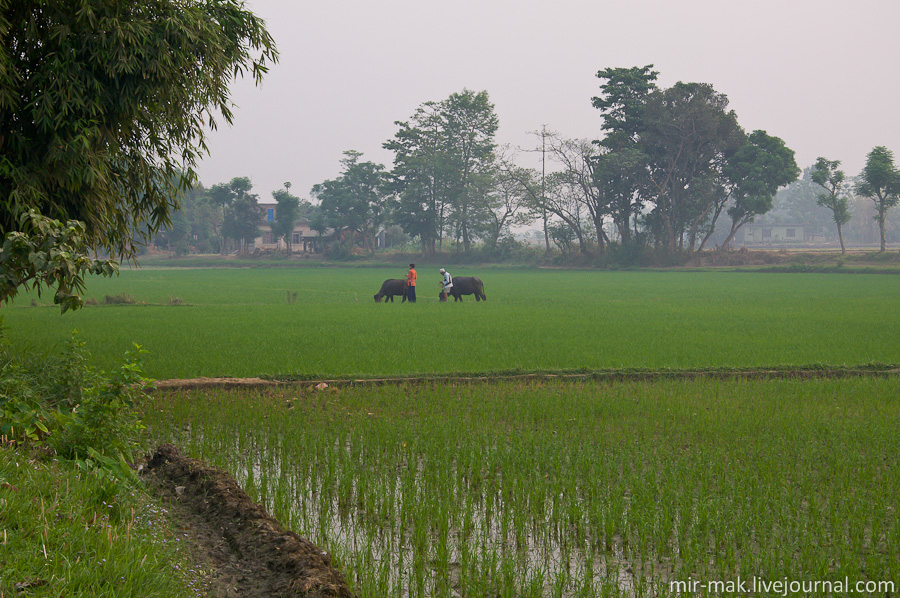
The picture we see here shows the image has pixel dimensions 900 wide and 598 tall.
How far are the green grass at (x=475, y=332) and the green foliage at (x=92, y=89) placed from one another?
8.81ft

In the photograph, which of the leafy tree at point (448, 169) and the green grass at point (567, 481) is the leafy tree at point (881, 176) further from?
the green grass at point (567, 481)

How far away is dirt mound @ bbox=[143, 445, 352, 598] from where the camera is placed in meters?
3.74

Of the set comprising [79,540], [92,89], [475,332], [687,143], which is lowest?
[475,332]

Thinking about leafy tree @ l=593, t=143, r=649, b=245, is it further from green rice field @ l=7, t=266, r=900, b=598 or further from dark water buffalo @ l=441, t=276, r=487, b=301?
green rice field @ l=7, t=266, r=900, b=598

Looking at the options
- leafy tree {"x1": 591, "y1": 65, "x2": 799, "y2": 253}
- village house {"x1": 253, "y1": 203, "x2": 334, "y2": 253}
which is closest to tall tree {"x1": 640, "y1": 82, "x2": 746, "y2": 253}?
leafy tree {"x1": 591, "y1": 65, "x2": 799, "y2": 253}

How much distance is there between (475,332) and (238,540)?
10.9 m

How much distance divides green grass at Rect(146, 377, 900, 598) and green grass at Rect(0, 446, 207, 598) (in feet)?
2.93

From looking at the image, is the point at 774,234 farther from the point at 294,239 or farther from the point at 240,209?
the point at 240,209

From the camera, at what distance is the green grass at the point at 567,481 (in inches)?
159

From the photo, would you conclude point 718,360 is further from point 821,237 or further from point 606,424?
point 821,237

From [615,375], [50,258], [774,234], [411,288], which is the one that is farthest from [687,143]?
[774,234]

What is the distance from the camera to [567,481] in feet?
17.8

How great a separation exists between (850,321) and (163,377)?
48.6 ft

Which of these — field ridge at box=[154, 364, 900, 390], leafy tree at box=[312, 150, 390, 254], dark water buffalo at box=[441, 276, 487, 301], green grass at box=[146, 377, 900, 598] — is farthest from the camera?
leafy tree at box=[312, 150, 390, 254]
